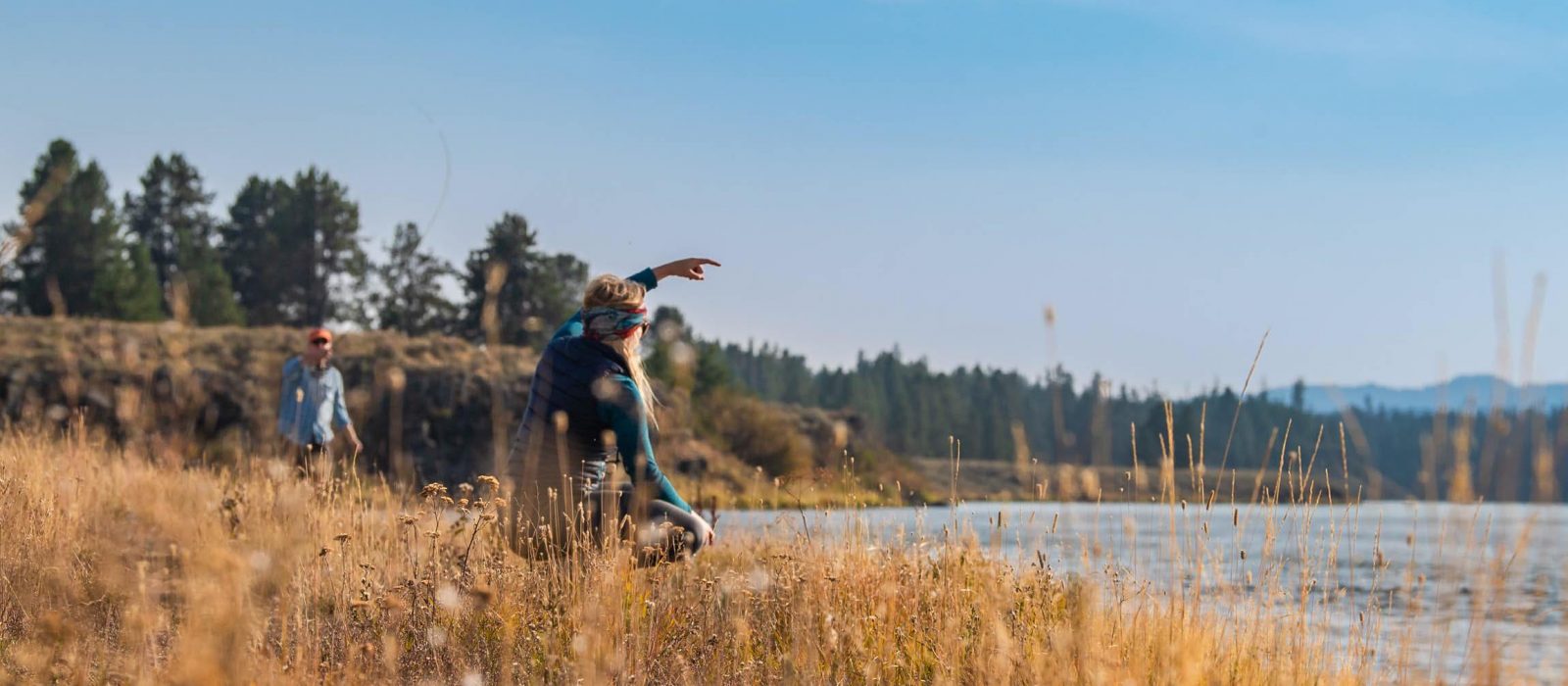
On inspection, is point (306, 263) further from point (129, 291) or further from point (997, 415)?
point (997, 415)

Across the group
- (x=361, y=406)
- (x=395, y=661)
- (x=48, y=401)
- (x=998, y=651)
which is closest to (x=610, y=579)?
(x=395, y=661)

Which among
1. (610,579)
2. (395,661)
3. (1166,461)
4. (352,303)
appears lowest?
(395,661)

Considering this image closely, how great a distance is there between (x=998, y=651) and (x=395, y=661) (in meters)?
2.07

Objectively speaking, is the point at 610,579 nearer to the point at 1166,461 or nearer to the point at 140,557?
the point at 1166,461

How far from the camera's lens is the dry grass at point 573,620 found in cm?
411

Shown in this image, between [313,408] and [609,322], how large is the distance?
5.75 metres

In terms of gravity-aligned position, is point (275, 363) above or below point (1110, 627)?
above

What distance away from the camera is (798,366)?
135625mm

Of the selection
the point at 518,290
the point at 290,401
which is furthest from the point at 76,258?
the point at 290,401

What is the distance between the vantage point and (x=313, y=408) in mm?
10219

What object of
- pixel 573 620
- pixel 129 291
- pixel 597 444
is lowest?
pixel 573 620

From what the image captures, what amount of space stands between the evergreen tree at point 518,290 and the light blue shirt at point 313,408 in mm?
34721

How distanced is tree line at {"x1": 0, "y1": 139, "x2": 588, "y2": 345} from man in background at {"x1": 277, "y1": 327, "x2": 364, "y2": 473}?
101 feet

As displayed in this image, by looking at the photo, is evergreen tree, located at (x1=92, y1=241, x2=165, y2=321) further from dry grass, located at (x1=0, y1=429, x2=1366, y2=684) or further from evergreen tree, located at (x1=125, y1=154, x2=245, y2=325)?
dry grass, located at (x1=0, y1=429, x2=1366, y2=684)
